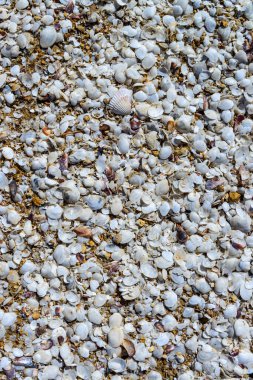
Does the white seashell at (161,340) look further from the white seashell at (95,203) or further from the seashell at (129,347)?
the white seashell at (95,203)

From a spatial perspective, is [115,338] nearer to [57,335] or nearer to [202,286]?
[57,335]

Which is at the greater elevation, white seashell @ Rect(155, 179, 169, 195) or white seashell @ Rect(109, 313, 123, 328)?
white seashell @ Rect(155, 179, 169, 195)

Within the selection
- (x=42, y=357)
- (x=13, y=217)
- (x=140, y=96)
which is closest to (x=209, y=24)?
(x=140, y=96)

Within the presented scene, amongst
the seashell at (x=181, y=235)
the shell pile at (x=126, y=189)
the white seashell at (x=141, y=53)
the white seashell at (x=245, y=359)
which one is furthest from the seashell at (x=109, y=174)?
the white seashell at (x=245, y=359)

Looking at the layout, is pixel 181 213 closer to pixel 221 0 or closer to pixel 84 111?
pixel 84 111

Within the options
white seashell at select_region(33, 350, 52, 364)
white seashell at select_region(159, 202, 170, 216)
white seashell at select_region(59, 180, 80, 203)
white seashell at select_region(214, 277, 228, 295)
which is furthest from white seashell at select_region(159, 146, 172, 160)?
white seashell at select_region(33, 350, 52, 364)

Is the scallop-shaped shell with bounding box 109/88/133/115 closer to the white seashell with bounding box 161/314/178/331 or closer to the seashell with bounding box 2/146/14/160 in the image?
the seashell with bounding box 2/146/14/160

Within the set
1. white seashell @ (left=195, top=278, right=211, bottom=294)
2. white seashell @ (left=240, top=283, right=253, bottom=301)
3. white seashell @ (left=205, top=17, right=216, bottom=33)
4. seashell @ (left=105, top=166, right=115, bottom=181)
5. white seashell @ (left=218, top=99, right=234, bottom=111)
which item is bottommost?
white seashell @ (left=195, top=278, right=211, bottom=294)

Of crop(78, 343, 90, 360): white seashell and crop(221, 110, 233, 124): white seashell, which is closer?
crop(78, 343, 90, 360): white seashell
